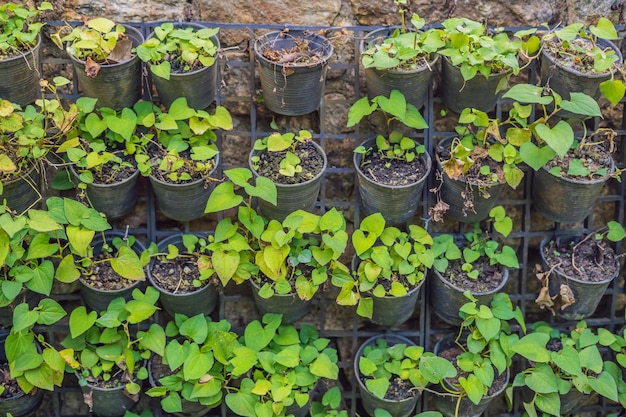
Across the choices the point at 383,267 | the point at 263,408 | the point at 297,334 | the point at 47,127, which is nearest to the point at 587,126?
the point at 383,267

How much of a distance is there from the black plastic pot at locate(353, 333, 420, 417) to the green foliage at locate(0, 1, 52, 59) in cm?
143

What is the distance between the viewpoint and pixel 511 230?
8.53 ft

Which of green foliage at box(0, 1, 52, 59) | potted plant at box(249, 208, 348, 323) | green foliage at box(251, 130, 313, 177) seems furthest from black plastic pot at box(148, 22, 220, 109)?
potted plant at box(249, 208, 348, 323)

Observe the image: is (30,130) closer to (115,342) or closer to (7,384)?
(115,342)

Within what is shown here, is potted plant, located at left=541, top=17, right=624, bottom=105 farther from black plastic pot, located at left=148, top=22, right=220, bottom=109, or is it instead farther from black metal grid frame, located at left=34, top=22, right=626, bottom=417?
black plastic pot, located at left=148, top=22, right=220, bottom=109

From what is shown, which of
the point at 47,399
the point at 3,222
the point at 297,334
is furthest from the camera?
the point at 47,399

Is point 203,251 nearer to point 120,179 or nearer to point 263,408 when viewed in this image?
point 120,179

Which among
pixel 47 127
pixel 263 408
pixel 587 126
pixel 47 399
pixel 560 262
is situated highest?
pixel 47 127

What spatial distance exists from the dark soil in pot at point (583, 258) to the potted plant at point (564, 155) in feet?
0.44

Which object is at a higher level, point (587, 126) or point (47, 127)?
point (47, 127)

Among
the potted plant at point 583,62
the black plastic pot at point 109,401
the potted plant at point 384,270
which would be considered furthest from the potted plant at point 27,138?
the potted plant at point 583,62

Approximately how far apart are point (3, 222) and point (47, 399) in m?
0.82

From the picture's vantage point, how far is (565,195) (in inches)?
95.8

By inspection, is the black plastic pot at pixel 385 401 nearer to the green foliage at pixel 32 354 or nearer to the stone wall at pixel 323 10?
the green foliage at pixel 32 354
